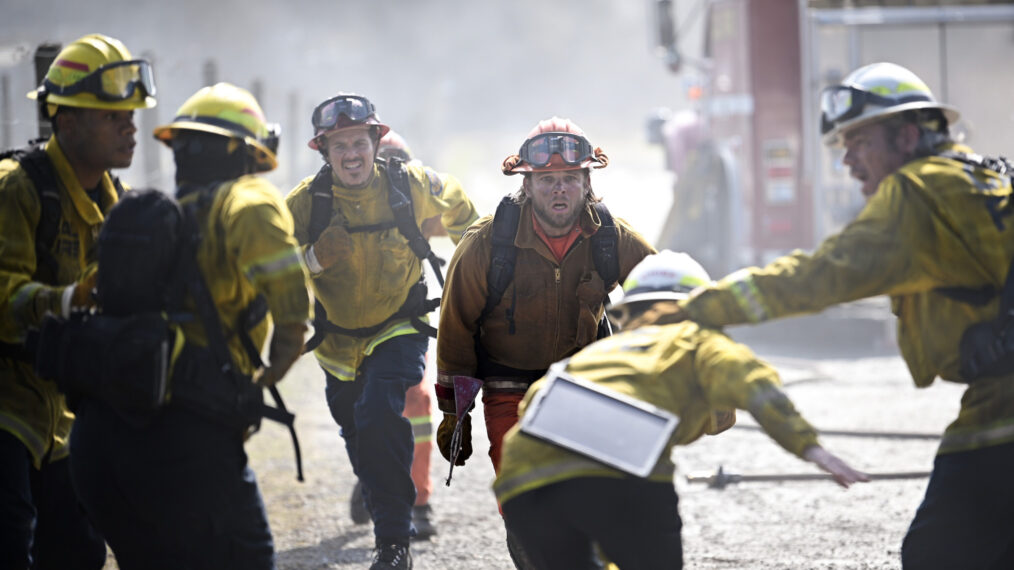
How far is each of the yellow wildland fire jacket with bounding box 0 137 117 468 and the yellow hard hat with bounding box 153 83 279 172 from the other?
1.51 feet

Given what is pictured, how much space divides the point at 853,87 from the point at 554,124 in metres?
1.24

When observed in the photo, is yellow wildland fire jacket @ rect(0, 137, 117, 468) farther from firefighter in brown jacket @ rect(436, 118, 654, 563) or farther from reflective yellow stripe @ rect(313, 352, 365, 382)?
reflective yellow stripe @ rect(313, 352, 365, 382)

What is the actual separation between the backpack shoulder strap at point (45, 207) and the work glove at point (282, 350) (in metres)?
0.85

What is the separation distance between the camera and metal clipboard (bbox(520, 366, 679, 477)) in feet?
10.7

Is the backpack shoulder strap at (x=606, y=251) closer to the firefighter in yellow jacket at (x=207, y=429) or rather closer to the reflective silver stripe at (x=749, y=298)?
the reflective silver stripe at (x=749, y=298)

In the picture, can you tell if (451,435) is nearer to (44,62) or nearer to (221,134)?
(221,134)

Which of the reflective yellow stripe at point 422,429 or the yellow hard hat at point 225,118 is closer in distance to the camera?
the yellow hard hat at point 225,118

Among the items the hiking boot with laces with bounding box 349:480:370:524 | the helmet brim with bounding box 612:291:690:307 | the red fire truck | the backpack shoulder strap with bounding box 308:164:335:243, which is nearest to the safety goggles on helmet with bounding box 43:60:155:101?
the backpack shoulder strap with bounding box 308:164:335:243

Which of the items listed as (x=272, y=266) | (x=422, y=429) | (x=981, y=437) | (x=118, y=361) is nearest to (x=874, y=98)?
(x=981, y=437)

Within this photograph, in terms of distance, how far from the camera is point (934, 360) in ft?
12.0

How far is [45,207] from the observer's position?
3.86m

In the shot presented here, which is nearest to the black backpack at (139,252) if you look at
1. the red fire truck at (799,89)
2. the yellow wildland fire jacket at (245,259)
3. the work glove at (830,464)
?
the yellow wildland fire jacket at (245,259)

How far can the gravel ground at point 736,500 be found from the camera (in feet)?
18.5

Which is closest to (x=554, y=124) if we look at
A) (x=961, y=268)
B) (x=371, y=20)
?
(x=961, y=268)
